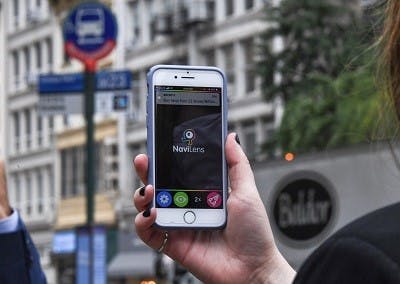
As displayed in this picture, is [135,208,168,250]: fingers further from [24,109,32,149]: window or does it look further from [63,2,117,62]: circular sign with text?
[24,109,32,149]: window

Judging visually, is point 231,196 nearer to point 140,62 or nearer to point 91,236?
point 91,236

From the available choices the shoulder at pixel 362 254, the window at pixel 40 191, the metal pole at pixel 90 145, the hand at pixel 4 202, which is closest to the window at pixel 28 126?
the window at pixel 40 191

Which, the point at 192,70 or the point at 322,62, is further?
the point at 322,62

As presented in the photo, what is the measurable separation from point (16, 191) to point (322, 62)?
29615mm

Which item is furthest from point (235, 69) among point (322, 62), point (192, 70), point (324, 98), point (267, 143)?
point (192, 70)

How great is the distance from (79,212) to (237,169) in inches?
2178

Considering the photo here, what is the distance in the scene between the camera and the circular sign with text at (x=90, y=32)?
17312 mm

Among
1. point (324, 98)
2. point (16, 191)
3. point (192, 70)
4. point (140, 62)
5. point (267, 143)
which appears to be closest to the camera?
point (192, 70)

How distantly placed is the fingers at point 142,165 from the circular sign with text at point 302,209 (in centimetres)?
1263

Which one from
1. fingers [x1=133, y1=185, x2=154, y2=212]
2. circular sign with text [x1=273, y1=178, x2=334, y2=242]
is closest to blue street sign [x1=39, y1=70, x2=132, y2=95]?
circular sign with text [x1=273, y1=178, x2=334, y2=242]

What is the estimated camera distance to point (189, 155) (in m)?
2.68

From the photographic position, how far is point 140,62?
53281mm

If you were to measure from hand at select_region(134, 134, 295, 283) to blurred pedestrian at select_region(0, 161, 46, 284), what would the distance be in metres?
1.09

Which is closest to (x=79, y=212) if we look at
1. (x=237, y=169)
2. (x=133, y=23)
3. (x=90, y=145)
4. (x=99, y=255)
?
(x=133, y=23)
